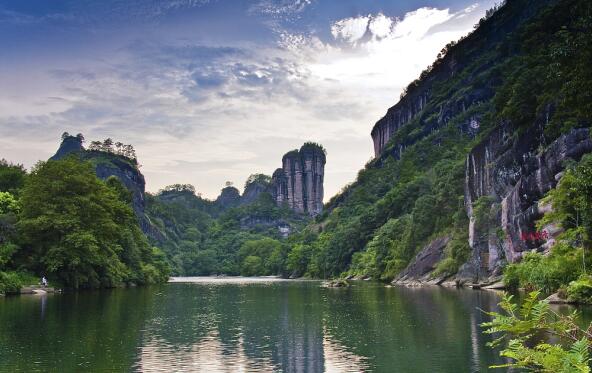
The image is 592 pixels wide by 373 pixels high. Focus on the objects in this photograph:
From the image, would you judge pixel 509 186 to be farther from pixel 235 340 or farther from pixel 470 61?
pixel 470 61

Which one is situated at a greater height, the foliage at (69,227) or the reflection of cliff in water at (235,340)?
the foliage at (69,227)

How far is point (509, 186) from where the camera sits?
76.7 metres

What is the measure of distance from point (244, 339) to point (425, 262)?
68864mm

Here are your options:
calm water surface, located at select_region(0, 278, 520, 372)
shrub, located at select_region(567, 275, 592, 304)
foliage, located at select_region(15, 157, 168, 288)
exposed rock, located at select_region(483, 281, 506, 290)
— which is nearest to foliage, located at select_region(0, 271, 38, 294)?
foliage, located at select_region(15, 157, 168, 288)

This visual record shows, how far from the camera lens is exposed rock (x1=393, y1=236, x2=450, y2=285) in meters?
94.4

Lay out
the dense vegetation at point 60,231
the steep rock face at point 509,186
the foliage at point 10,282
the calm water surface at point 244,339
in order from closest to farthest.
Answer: the calm water surface at point 244,339, the foliage at point 10,282, the steep rock face at point 509,186, the dense vegetation at point 60,231

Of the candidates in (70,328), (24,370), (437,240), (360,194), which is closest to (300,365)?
(24,370)

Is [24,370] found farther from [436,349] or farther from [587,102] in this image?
[587,102]

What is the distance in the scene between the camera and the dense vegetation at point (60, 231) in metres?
68.3

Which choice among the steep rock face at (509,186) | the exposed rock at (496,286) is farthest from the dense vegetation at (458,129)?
the exposed rock at (496,286)

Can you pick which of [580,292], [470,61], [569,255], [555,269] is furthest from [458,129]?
[580,292]

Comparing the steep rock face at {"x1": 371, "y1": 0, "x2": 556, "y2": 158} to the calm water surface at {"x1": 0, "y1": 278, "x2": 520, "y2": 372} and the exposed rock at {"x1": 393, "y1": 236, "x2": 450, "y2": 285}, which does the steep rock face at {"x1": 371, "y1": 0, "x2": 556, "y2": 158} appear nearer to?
the exposed rock at {"x1": 393, "y1": 236, "x2": 450, "y2": 285}

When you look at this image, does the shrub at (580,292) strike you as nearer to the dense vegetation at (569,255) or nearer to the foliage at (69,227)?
the dense vegetation at (569,255)

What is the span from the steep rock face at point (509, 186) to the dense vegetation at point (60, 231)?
47530 millimetres
